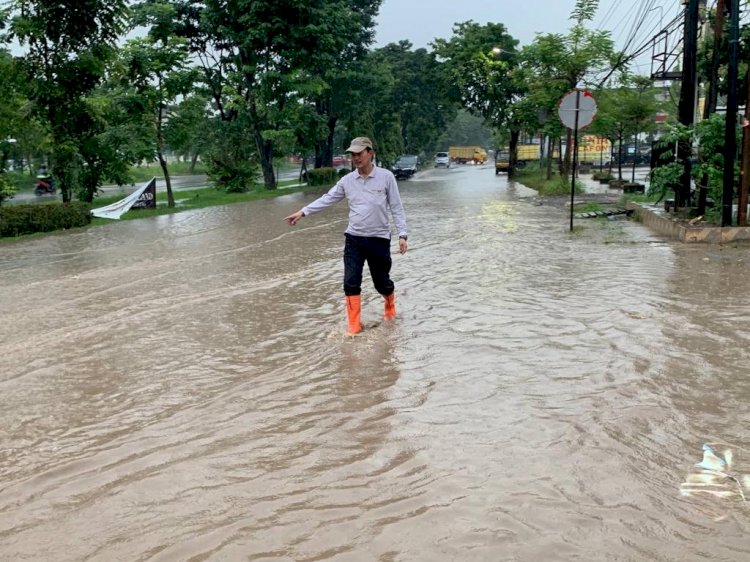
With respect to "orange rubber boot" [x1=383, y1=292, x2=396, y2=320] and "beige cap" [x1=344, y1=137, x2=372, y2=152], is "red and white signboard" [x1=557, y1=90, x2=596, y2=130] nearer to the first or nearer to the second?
"orange rubber boot" [x1=383, y1=292, x2=396, y2=320]

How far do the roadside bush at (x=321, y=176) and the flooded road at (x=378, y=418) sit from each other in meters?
29.6

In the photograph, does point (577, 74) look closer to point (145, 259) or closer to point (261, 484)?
point (145, 259)

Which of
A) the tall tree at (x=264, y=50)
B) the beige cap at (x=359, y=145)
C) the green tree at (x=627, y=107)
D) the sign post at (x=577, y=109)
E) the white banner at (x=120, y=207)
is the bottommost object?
the white banner at (x=120, y=207)

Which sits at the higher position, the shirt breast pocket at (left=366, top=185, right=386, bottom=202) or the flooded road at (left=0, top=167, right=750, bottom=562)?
the shirt breast pocket at (left=366, top=185, right=386, bottom=202)

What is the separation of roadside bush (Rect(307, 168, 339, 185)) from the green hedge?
68.0 feet

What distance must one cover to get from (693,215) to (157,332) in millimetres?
11167

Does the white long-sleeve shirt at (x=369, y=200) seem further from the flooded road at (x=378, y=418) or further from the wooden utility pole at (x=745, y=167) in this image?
the wooden utility pole at (x=745, y=167)

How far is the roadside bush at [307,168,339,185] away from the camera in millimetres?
39312

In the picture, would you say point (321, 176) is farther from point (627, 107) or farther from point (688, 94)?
point (688, 94)

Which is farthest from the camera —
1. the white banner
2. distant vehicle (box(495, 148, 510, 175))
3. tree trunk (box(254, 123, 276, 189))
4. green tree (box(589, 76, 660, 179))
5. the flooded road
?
distant vehicle (box(495, 148, 510, 175))

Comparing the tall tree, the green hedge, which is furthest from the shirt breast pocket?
the tall tree

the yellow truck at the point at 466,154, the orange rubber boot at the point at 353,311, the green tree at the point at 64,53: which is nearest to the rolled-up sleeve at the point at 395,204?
the orange rubber boot at the point at 353,311

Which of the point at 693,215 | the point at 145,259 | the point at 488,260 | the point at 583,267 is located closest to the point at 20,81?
the point at 145,259

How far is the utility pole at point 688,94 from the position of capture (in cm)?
1424
